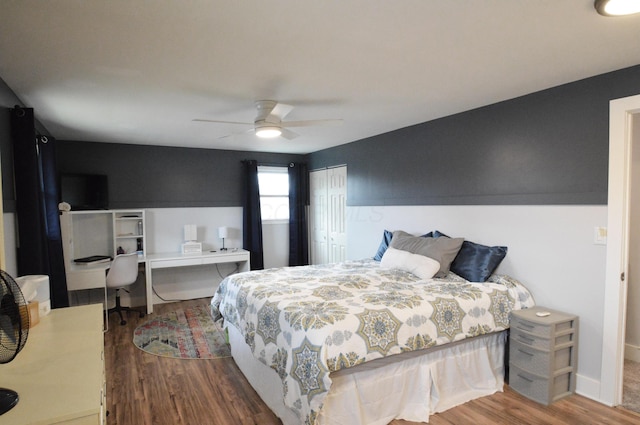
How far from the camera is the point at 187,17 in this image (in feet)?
5.63

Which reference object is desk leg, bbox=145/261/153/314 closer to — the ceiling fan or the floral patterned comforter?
the floral patterned comforter

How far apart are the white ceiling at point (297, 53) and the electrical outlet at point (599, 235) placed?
1.12 metres

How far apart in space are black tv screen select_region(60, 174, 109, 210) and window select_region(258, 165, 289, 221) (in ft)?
7.54

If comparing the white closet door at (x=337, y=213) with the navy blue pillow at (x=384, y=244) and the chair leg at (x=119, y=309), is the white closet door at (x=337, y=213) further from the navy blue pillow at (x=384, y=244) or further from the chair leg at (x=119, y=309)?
the chair leg at (x=119, y=309)

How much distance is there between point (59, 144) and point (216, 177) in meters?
2.08

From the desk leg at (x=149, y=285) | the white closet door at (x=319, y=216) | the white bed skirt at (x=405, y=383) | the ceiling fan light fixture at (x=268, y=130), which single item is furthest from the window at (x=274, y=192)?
the white bed skirt at (x=405, y=383)

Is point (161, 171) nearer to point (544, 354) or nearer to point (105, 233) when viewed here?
point (105, 233)

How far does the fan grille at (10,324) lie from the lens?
1263 mm

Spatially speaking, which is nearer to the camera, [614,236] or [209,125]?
[614,236]

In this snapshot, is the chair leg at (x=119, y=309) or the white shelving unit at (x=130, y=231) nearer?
the chair leg at (x=119, y=309)

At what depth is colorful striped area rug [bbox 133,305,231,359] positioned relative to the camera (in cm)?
364

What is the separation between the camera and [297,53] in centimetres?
216

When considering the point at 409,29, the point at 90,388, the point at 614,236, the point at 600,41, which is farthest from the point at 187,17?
the point at 614,236

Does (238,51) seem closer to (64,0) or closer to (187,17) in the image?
(187,17)
